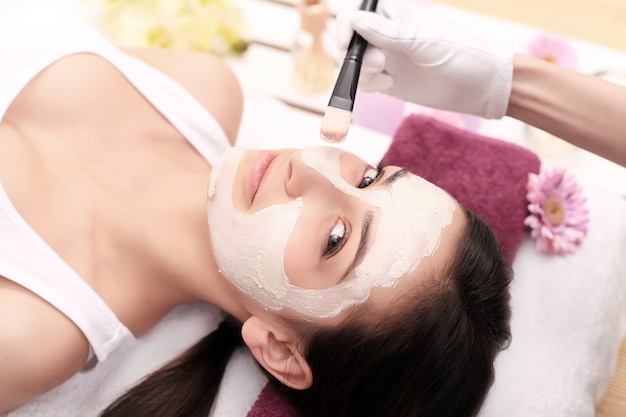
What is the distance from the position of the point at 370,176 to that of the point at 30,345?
566 millimetres

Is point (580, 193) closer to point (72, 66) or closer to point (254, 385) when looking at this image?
point (254, 385)

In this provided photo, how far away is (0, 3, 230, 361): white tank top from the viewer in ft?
2.92

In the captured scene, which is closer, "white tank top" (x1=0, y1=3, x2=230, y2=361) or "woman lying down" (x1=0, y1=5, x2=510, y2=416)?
"woman lying down" (x1=0, y1=5, x2=510, y2=416)

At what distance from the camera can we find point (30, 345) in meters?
0.86

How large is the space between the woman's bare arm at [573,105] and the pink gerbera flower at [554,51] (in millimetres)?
470

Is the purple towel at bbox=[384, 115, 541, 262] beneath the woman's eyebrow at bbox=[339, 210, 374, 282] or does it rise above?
beneath

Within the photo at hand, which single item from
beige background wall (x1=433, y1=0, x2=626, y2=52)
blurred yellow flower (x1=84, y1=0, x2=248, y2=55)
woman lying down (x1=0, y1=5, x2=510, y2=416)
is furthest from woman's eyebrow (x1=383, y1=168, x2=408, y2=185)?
beige background wall (x1=433, y1=0, x2=626, y2=52)

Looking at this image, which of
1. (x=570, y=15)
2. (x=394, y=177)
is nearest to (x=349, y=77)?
(x=394, y=177)

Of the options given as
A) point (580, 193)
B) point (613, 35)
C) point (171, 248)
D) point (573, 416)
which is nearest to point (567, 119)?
A: point (580, 193)

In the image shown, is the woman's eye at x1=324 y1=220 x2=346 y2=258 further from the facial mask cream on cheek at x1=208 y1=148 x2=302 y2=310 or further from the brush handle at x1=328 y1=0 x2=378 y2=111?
the brush handle at x1=328 y1=0 x2=378 y2=111

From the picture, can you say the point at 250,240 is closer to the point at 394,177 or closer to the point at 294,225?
the point at 294,225

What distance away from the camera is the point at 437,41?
97 cm

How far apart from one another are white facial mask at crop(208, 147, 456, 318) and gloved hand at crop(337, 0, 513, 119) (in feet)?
0.68

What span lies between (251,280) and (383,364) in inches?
8.7
